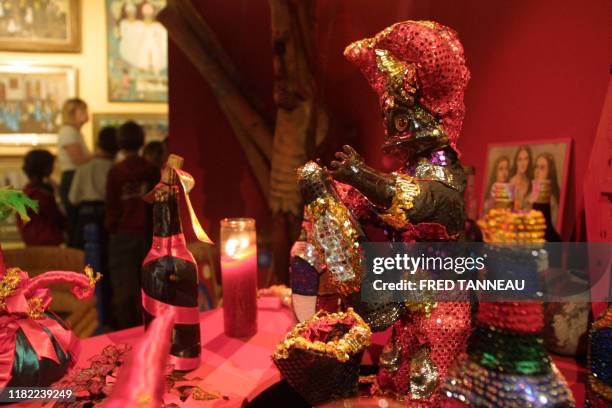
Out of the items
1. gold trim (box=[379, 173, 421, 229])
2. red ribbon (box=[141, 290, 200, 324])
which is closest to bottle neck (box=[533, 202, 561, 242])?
gold trim (box=[379, 173, 421, 229])

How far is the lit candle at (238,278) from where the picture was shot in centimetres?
100

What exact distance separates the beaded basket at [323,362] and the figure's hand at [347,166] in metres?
0.20

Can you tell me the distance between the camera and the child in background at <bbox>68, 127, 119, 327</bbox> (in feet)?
7.17

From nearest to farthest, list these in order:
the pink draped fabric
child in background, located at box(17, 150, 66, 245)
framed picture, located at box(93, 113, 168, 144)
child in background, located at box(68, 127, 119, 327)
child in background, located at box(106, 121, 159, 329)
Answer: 1. the pink draped fabric
2. child in background, located at box(17, 150, 66, 245)
3. child in background, located at box(106, 121, 159, 329)
4. child in background, located at box(68, 127, 119, 327)
5. framed picture, located at box(93, 113, 168, 144)

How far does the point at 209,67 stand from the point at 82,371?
1367 millimetres

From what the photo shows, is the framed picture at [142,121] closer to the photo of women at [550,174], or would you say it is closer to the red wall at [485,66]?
the red wall at [485,66]

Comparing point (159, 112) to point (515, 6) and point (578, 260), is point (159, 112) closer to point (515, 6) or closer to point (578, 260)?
point (515, 6)

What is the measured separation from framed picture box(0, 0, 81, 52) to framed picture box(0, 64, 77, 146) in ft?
0.37

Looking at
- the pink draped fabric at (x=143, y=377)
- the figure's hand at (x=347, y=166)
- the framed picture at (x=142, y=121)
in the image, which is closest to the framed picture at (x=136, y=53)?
the framed picture at (x=142, y=121)

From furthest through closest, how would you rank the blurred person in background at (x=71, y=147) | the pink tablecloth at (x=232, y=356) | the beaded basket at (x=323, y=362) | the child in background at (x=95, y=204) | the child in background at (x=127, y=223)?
the blurred person in background at (x=71, y=147) < the child in background at (x=95, y=204) < the child in background at (x=127, y=223) < the pink tablecloth at (x=232, y=356) < the beaded basket at (x=323, y=362)

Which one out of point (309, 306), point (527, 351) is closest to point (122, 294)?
point (309, 306)

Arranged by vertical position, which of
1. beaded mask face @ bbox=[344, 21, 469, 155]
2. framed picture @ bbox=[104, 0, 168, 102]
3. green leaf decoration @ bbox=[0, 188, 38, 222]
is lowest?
green leaf decoration @ bbox=[0, 188, 38, 222]

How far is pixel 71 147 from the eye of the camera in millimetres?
2477

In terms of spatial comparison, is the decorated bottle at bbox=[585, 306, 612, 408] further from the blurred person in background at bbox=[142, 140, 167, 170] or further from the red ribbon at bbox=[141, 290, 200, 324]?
the blurred person in background at bbox=[142, 140, 167, 170]
